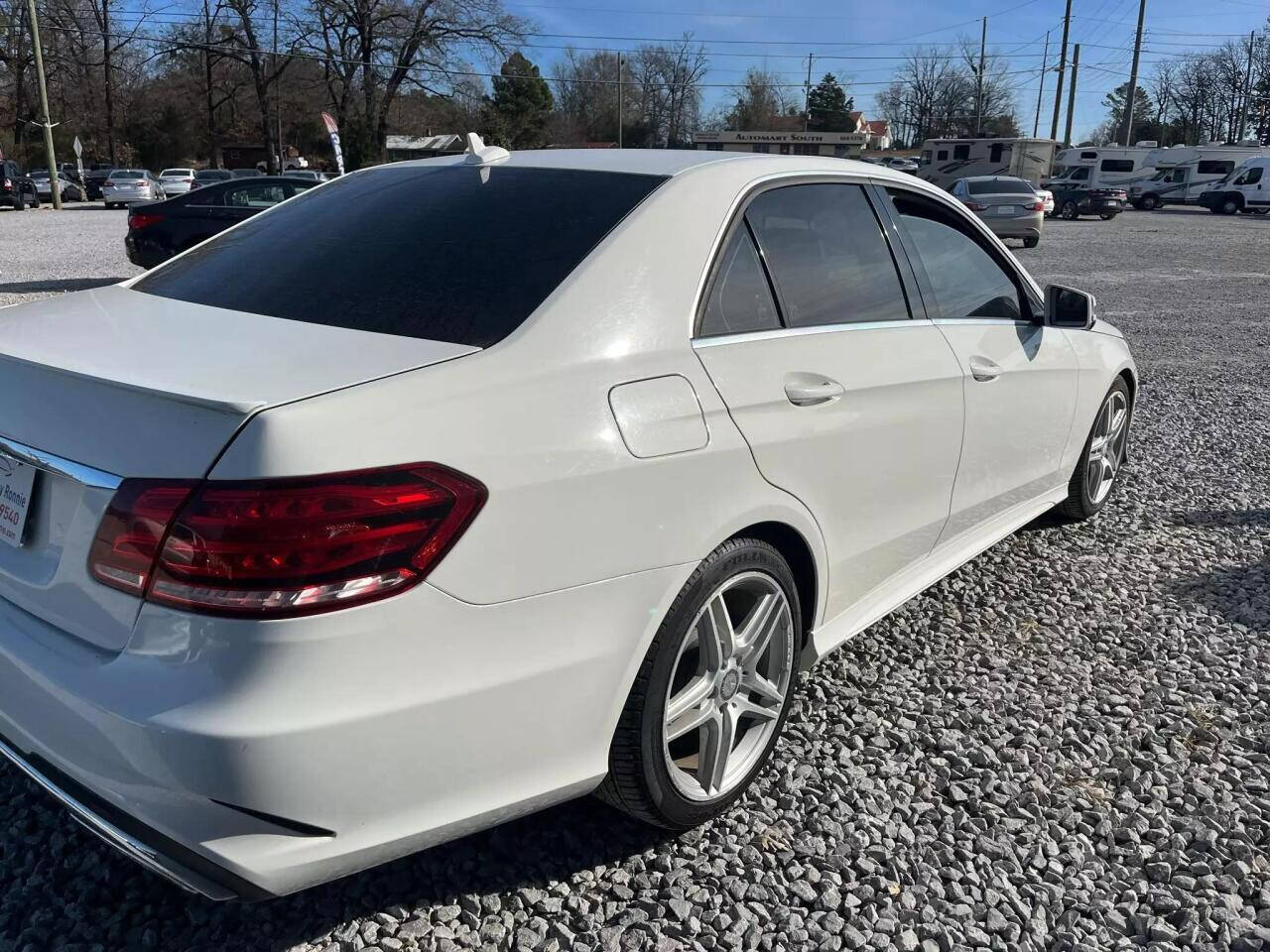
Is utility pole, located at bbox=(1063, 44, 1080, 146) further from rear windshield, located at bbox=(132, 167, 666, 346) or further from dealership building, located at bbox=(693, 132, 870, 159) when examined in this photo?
rear windshield, located at bbox=(132, 167, 666, 346)

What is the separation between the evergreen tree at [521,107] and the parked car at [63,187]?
29.1 meters

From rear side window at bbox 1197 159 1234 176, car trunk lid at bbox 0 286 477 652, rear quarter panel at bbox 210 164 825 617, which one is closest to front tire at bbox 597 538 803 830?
rear quarter panel at bbox 210 164 825 617

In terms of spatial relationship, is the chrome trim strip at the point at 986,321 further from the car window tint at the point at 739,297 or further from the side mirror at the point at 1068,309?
the car window tint at the point at 739,297

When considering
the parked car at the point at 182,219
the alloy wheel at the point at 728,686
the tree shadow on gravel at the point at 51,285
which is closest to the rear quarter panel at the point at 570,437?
the alloy wheel at the point at 728,686

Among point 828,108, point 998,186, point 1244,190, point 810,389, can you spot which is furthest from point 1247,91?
point 810,389

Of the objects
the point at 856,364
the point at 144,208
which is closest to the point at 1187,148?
the point at 144,208

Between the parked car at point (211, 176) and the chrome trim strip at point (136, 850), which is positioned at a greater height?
the parked car at point (211, 176)

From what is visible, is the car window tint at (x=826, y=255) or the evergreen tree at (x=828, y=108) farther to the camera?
→ the evergreen tree at (x=828, y=108)

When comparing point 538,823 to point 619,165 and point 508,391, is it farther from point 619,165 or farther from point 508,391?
point 619,165

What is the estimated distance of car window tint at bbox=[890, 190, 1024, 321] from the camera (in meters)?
3.42

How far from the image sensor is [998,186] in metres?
23.4

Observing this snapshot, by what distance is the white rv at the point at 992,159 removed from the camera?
4459 cm

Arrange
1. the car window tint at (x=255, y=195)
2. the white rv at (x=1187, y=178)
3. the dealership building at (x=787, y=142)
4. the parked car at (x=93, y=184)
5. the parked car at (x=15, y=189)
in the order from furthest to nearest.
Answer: the dealership building at (x=787, y=142), the parked car at (x=93, y=184), the white rv at (x=1187, y=178), the parked car at (x=15, y=189), the car window tint at (x=255, y=195)

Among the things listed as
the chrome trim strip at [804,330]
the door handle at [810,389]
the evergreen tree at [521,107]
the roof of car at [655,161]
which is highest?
the evergreen tree at [521,107]
